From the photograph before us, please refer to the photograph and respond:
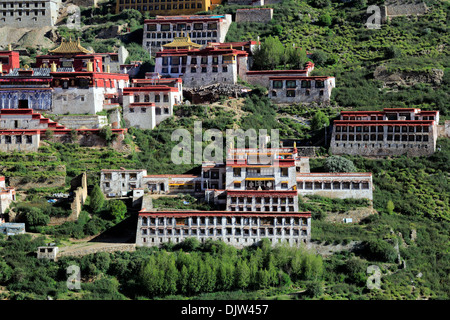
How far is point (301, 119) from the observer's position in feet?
277

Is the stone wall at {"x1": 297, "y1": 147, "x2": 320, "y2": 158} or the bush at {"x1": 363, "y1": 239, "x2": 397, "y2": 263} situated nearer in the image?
the bush at {"x1": 363, "y1": 239, "x2": 397, "y2": 263}

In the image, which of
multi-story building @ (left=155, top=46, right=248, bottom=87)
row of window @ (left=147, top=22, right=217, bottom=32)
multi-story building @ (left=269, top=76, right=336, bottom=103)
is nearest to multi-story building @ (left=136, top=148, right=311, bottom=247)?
multi-story building @ (left=269, top=76, right=336, bottom=103)

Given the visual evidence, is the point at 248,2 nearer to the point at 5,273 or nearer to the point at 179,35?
the point at 179,35

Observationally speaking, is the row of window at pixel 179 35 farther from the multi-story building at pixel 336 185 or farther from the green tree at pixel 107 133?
the multi-story building at pixel 336 185

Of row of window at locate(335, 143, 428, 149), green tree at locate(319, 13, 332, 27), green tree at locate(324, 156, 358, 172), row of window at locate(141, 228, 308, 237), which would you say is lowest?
row of window at locate(141, 228, 308, 237)

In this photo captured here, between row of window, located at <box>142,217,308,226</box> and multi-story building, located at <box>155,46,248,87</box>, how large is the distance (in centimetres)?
2246

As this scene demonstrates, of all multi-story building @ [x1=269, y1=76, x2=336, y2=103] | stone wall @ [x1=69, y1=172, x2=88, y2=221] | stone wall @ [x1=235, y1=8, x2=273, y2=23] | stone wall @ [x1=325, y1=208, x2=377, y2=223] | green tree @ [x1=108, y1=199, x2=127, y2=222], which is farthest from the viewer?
stone wall @ [x1=235, y1=8, x2=273, y2=23]

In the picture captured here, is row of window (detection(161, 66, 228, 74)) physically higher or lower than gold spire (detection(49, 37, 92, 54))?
lower

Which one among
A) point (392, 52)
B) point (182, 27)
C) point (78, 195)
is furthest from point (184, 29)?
point (78, 195)

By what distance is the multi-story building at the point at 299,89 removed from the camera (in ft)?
283

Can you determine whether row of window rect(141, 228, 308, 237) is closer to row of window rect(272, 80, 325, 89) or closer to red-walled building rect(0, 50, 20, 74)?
row of window rect(272, 80, 325, 89)

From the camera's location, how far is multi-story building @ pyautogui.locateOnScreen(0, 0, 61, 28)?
352ft

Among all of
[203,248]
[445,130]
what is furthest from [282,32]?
[203,248]

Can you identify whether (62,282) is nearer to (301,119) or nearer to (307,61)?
(301,119)
